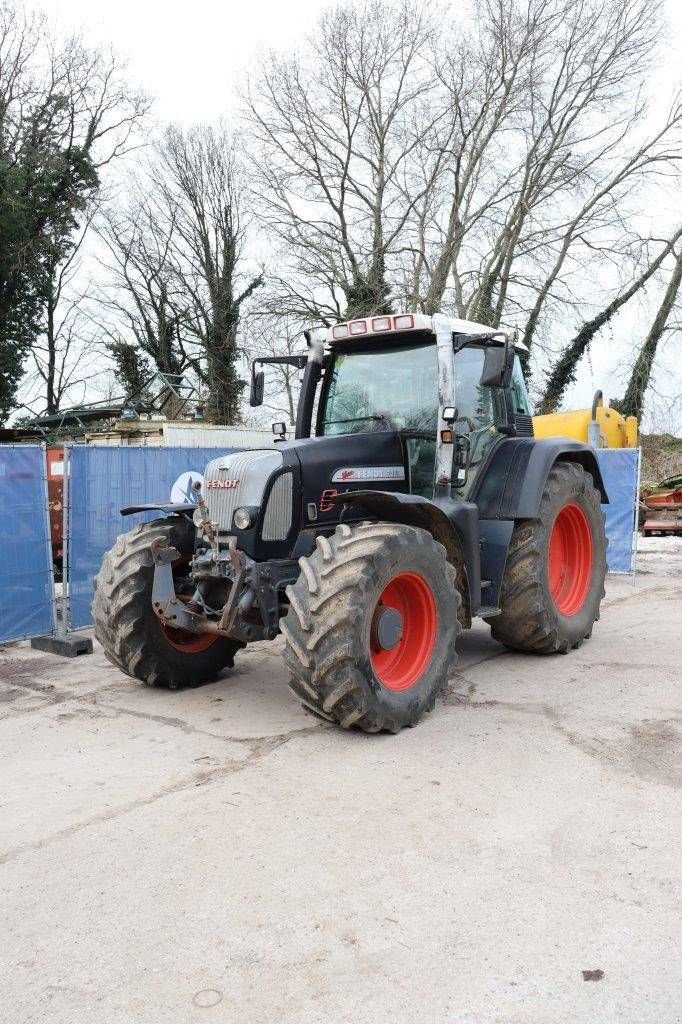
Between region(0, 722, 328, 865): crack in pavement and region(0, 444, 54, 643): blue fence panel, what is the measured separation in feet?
12.6

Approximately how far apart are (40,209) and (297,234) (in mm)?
7910

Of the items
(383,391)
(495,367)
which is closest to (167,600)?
(383,391)


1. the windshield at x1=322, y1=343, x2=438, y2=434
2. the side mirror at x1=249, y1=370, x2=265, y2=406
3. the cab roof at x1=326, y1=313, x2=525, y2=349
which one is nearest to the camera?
the cab roof at x1=326, y1=313, x2=525, y2=349

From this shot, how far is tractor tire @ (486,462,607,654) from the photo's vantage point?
621 centimetres

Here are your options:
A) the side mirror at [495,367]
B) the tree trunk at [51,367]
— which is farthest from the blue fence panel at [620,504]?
the tree trunk at [51,367]

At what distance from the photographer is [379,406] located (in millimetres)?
6180

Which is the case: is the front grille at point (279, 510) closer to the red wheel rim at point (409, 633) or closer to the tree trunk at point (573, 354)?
the red wheel rim at point (409, 633)

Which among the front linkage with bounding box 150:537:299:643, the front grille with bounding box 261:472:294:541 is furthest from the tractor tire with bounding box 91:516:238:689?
the front grille with bounding box 261:472:294:541

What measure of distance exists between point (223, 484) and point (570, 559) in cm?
348

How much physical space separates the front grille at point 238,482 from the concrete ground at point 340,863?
52.2 inches

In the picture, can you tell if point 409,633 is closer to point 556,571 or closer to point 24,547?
point 556,571

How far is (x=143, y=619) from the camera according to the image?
18.1 feet

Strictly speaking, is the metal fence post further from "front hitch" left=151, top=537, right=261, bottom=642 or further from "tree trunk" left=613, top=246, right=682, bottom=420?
"tree trunk" left=613, top=246, right=682, bottom=420

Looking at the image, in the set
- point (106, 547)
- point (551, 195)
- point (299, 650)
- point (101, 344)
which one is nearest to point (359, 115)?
point (551, 195)
